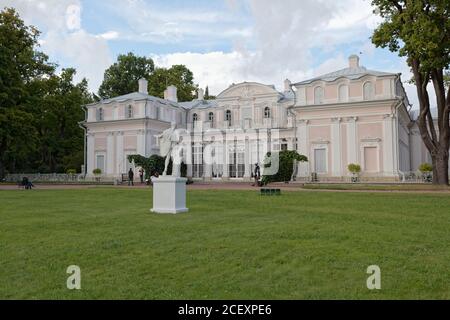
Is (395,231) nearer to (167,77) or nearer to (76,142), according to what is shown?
(76,142)

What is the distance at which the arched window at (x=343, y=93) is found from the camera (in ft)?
105

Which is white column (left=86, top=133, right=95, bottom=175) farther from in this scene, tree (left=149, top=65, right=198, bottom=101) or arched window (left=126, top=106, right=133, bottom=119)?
tree (left=149, top=65, right=198, bottom=101)

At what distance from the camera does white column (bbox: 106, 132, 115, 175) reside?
1574 inches

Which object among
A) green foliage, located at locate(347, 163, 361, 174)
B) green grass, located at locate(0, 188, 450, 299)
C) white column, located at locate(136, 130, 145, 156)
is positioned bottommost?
green grass, located at locate(0, 188, 450, 299)

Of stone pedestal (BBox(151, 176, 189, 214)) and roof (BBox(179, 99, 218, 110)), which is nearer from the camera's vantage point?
stone pedestal (BBox(151, 176, 189, 214))

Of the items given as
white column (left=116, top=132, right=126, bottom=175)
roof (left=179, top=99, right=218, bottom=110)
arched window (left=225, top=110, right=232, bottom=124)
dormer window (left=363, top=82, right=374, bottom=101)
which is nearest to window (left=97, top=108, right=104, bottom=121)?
white column (left=116, top=132, right=126, bottom=175)

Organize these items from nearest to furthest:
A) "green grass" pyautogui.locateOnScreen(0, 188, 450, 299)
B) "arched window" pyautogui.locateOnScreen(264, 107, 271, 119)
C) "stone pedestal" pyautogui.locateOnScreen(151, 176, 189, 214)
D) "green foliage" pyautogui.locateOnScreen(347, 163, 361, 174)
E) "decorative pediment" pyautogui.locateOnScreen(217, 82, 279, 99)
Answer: "green grass" pyautogui.locateOnScreen(0, 188, 450, 299) < "stone pedestal" pyautogui.locateOnScreen(151, 176, 189, 214) < "green foliage" pyautogui.locateOnScreen(347, 163, 361, 174) < "arched window" pyautogui.locateOnScreen(264, 107, 271, 119) < "decorative pediment" pyautogui.locateOnScreen(217, 82, 279, 99)

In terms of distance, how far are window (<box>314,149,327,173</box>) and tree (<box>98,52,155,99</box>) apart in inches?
1230

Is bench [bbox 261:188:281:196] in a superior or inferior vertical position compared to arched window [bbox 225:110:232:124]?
inferior

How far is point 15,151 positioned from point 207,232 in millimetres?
36068

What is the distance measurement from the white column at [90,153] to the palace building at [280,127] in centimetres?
10

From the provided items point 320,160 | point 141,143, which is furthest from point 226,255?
point 141,143

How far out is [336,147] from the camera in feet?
106

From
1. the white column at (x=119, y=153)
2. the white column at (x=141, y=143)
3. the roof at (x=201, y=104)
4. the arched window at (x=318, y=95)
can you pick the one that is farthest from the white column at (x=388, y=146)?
the white column at (x=119, y=153)
